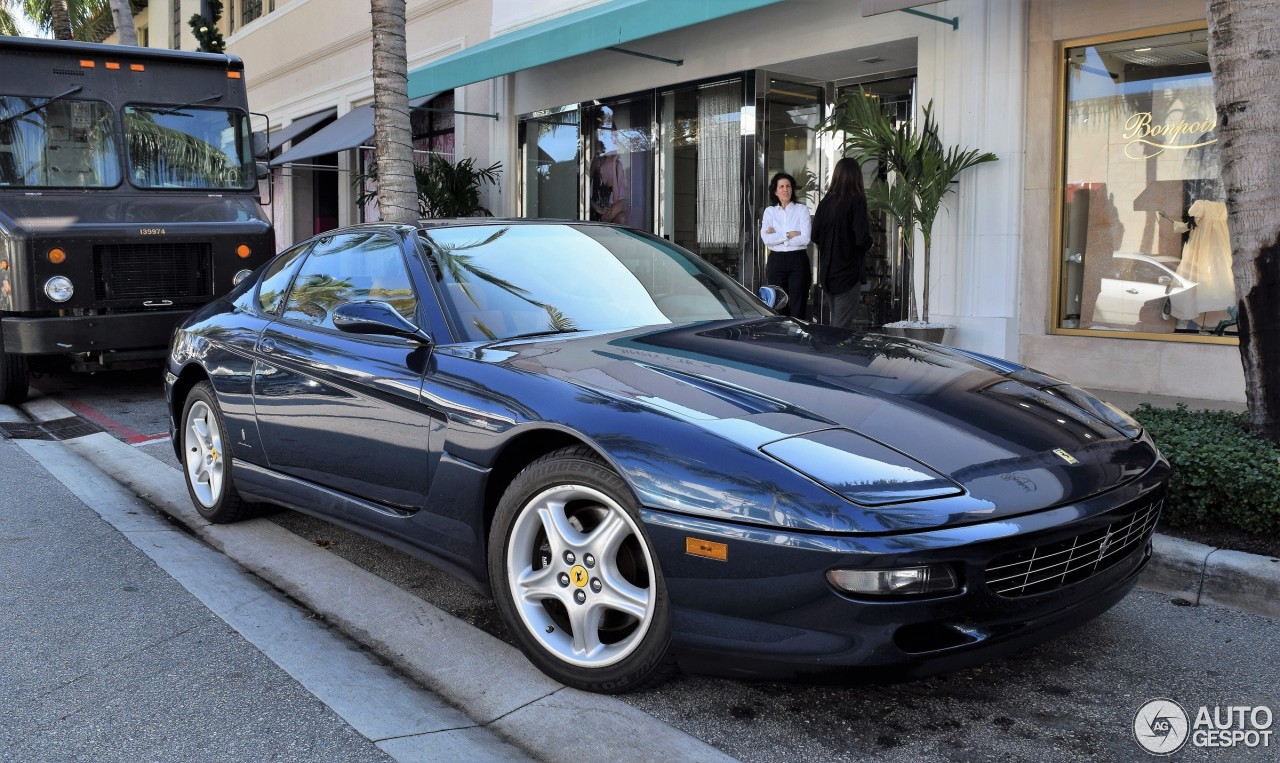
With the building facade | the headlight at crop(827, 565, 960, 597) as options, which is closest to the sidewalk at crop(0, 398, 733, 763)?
the headlight at crop(827, 565, 960, 597)

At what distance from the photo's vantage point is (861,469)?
259 cm

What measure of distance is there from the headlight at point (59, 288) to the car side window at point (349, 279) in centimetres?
455

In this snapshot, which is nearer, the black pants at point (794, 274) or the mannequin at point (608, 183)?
the black pants at point (794, 274)

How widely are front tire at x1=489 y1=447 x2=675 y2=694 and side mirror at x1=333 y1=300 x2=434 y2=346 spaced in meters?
0.80

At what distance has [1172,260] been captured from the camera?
326 inches

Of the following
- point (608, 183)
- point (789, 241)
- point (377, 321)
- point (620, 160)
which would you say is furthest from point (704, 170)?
point (377, 321)

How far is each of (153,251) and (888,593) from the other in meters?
7.77

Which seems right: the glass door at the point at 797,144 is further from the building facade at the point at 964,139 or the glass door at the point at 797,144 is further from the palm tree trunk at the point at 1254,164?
Answer: the palm tree trunk at the point at 1254,164

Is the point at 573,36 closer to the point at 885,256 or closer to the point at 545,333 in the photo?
the point at 885,256

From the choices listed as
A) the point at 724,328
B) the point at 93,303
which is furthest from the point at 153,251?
the point at 724,328

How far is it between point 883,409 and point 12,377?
8230 millimetres

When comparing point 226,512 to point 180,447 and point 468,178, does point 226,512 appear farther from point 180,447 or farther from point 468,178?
point 468,178

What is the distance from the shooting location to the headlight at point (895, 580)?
2.45 m

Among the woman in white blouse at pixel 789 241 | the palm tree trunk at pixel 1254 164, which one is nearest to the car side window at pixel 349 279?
the palm tree trunk at pixel 1254 164
